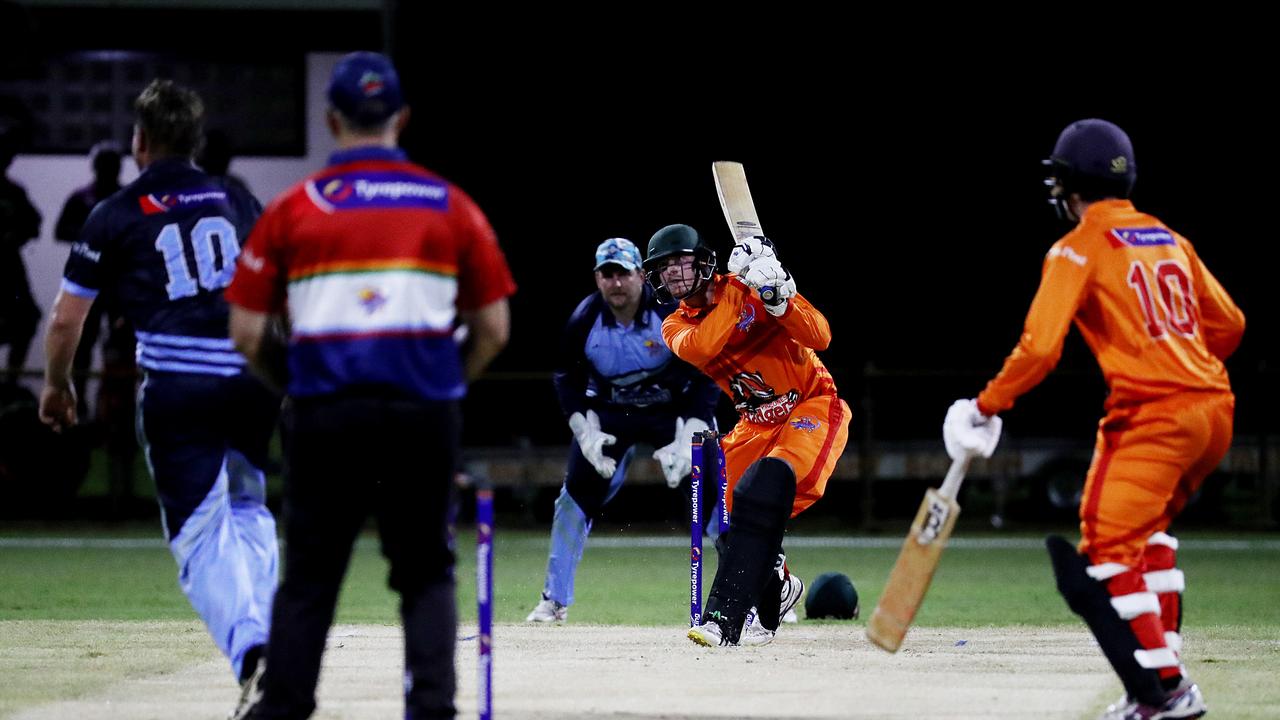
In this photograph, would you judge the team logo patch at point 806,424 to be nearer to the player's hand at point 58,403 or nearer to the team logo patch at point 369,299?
the player's hand at point 58,403

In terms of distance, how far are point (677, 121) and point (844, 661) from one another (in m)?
11.6

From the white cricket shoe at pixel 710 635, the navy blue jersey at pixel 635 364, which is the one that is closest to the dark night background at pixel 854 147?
the navy blue jersey at pixel 635 364

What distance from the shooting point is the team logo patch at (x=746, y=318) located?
7742 mm

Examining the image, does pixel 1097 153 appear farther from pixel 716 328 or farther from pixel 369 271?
pixel 369 271

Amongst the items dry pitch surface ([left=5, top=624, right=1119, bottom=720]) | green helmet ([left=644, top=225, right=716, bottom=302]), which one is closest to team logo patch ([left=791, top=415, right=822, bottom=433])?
→ green helmet ([left=644, top=225, right=716, bottom=302])

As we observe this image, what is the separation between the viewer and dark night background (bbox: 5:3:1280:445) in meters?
17.9

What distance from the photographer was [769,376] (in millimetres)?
7953

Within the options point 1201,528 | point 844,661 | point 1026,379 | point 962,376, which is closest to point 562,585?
point 844,661

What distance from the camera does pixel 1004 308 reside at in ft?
59.4

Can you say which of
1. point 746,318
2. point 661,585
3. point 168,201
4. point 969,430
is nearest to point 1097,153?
point 969,430

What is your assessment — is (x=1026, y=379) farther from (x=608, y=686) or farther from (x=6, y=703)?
(x=6, y=703)

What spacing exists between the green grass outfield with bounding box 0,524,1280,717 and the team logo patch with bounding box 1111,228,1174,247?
1650 millimetres

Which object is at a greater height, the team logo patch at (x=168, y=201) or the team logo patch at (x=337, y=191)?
the team logo patch at (x=337, y=191)

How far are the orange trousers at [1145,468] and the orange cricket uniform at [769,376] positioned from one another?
7.10 feet
